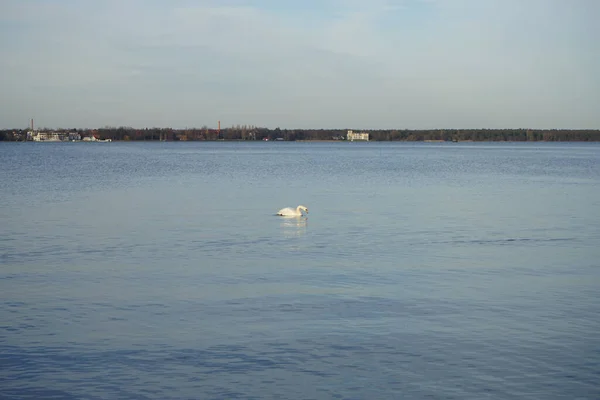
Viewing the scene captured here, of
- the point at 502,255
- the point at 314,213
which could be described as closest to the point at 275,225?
the point at 314,213

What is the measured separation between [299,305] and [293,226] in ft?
39.1

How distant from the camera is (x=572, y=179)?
57406 mm

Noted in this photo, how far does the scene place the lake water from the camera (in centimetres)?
1115

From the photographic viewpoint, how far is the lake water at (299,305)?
11148 millimetres

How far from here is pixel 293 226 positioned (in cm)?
2731

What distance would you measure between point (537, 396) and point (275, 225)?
58.6ft

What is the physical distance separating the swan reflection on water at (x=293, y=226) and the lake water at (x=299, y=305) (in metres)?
0.15

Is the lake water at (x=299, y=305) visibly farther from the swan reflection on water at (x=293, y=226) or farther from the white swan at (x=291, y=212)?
the white swan at (x=291, y=212)

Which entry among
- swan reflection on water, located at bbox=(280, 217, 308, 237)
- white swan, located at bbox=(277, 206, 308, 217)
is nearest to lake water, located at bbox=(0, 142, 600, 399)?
swan reflection on water, located at bbox=(280, 217, 308, 237)

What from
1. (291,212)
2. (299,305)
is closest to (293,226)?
(291,212)

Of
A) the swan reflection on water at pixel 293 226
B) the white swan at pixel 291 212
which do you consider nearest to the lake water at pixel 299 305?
the swan reflection on water at pixel 293 226

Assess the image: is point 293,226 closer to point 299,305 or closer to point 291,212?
point 291,212

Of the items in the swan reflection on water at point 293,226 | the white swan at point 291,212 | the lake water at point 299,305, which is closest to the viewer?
the lake water at point 299,305

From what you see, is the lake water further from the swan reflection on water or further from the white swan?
the white swan
